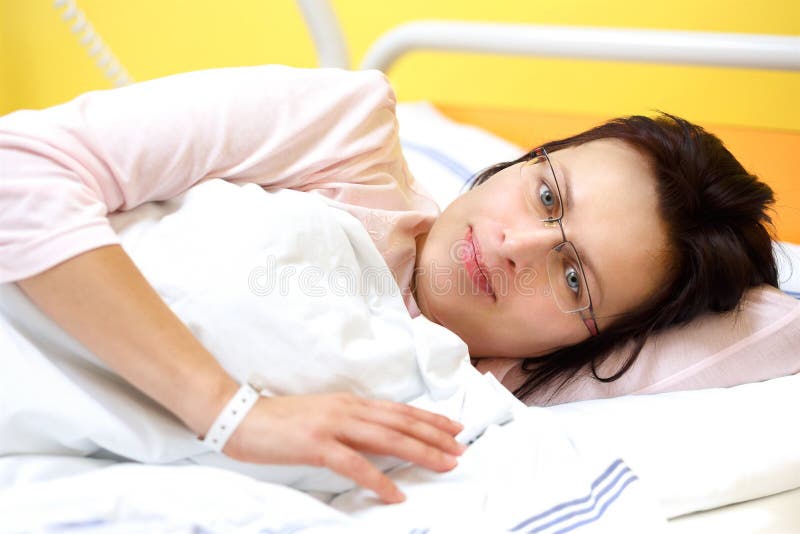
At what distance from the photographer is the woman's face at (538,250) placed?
3.96ft

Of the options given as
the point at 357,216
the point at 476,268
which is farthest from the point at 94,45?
the point at 476,268

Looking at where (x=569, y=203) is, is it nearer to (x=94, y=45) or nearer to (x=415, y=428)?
(x=415, y=428)

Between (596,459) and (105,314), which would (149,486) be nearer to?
(105,314)

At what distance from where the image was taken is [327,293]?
102 cm

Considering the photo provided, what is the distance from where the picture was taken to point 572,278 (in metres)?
1.24

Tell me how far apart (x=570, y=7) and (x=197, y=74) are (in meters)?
1.49

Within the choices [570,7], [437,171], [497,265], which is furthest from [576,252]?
[570,7]

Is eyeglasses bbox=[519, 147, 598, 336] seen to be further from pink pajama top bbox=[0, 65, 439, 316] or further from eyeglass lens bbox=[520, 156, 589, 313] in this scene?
pink pajama top bbox=[0, 65, 439, 316]

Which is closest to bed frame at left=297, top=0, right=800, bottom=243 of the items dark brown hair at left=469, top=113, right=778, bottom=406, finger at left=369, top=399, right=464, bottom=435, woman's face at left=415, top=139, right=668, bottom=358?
dark brown hair at left=469, top=113, right=778, bottom=406

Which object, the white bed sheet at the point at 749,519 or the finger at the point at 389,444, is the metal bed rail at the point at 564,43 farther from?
the finger at the point at 389,444

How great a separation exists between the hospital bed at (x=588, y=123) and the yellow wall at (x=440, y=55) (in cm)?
27

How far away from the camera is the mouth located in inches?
47.3

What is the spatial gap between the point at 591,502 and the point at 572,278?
15.6 inches

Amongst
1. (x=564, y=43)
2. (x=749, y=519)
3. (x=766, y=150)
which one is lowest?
(x=766, y=150)
